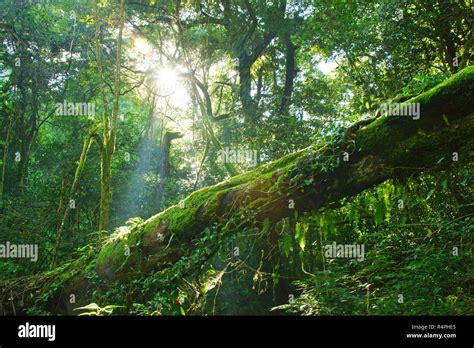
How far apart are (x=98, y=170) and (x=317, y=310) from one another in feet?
33.4

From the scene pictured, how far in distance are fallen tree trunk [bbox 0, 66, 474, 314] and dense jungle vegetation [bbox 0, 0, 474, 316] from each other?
0.06 feet

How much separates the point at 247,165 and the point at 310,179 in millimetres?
8160

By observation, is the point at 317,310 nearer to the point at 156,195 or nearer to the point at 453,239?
the point at 453,239

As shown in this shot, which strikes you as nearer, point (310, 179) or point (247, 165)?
point (310, 179)

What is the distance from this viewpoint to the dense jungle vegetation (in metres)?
3.88

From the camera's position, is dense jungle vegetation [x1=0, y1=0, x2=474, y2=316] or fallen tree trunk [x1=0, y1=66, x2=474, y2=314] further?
dense jungle vegetation [x1=0, y1=0, x2=474, y2=316]

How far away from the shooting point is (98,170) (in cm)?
1288

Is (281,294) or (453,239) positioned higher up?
(453,239)

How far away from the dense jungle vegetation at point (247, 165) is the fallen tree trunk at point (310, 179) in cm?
2

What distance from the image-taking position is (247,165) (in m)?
11.9

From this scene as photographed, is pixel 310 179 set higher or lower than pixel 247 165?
lower

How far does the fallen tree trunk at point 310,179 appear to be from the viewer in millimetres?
3334

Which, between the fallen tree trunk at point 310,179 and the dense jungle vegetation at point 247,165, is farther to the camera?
the dense jungle vegetation at point 247,165
